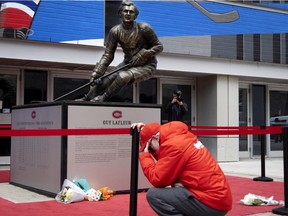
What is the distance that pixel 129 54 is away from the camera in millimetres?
7750

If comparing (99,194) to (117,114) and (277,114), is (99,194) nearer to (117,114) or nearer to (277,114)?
(117,114)

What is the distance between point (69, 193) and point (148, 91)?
7.50 m

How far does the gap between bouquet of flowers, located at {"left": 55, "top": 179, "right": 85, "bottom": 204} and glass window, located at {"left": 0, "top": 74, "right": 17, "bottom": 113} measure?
18.3 ft

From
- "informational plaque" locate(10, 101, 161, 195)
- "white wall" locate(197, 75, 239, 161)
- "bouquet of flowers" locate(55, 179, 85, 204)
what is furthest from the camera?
"white wall" locate(197, 75, 239, 161)

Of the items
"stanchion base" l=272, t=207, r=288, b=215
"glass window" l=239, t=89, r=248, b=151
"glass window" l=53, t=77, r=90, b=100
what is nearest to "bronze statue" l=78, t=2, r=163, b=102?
"stanchion base" l=272, t=207, r=288, b=215

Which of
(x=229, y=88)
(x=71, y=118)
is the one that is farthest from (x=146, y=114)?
(x=229, y=88)

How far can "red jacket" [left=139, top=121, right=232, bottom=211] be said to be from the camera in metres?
3.44

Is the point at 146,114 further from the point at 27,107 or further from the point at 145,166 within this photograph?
the point at 145,166

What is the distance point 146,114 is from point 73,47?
4014 mm

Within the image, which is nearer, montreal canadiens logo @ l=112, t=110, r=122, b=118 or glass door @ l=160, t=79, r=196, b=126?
montreal canadiens logo @ l=112, t=110, r=122, b=118

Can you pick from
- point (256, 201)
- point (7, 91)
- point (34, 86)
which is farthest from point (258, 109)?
point (256, 201)

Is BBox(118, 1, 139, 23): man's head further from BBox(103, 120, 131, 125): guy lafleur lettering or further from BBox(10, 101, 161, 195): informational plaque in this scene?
BBox(103, 120, 131, 125): guy lafleur lettering

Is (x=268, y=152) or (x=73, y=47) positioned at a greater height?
(x=73, y=47)

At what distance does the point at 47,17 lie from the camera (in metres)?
10.6
